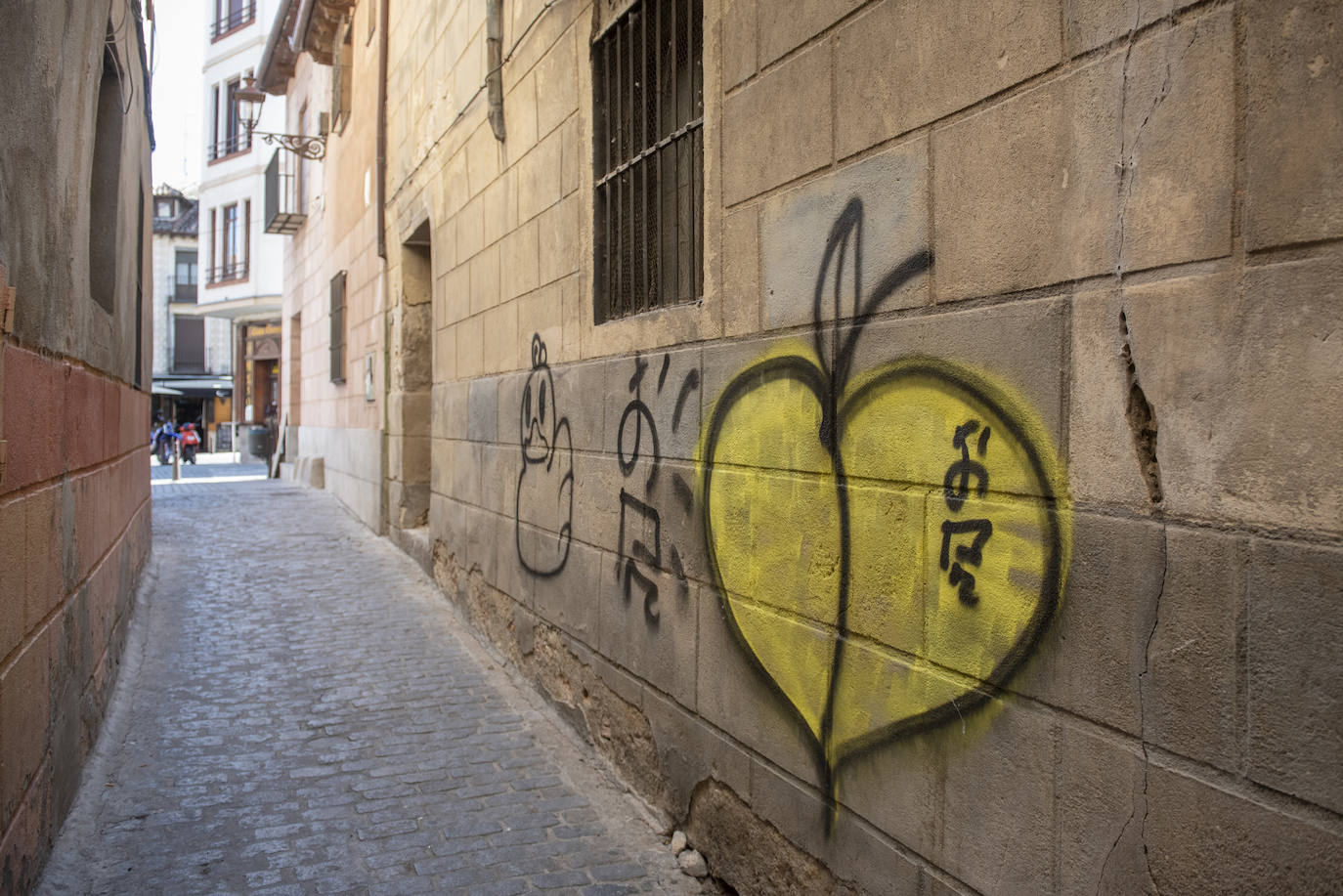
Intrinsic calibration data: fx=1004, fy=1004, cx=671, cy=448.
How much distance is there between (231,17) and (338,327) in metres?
19.6

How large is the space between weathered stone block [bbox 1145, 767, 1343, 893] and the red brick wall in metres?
2.72

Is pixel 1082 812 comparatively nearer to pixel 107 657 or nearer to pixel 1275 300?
pixel 1275 300

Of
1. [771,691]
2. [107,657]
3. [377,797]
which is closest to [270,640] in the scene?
[107,657]

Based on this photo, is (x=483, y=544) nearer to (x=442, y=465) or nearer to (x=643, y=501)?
(x=442, y=465)

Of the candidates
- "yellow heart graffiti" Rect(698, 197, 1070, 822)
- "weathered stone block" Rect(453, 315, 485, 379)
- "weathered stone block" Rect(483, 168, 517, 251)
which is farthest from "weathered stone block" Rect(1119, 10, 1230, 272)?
"weathered stone block" Rect(453, 315, 485, 379)

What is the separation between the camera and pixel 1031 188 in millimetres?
1997

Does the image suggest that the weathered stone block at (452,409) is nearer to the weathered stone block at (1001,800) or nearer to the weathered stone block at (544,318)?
the weathered stone block at (544,318)

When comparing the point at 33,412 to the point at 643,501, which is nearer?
the point at 33,412

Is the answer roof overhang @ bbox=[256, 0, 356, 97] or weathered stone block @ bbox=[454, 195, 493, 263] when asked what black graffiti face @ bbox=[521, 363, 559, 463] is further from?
roof overhang @ bbox=[256, 0, 356, 97]

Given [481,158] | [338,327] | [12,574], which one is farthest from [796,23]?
[338,327]

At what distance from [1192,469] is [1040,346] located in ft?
1.34

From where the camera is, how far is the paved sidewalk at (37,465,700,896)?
10.9ft

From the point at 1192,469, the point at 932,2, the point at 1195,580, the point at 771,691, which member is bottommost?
the point at 771,691

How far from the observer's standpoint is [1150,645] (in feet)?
5.66
